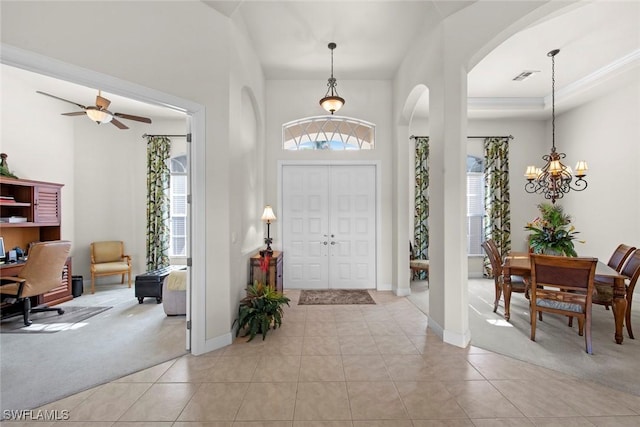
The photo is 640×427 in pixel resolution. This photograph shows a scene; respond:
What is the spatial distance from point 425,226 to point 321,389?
15.8ft

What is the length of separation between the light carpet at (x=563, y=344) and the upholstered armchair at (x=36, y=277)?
5.50 meters

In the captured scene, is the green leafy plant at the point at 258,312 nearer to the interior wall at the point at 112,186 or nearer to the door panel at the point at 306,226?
the door panel at the point at 306,226

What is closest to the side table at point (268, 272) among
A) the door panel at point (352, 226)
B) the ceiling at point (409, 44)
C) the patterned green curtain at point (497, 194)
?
the door panel at point (352, 226)

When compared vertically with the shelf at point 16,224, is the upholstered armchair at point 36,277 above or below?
below

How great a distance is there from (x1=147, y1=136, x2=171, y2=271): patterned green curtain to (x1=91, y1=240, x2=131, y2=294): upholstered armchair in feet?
1.52

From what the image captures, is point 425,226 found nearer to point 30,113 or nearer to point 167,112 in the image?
point 167,112

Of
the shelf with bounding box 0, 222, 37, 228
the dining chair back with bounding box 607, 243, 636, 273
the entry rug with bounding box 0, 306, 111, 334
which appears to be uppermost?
the shelf with bounding box 0, 222, 37, 228

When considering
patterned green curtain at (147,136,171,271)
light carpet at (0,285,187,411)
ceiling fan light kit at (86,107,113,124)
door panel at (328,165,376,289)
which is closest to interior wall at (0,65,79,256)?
patterned green curtain at (147,136,171,271)

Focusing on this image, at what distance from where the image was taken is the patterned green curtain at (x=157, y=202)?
6.14m

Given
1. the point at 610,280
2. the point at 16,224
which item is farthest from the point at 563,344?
the point at 16,224

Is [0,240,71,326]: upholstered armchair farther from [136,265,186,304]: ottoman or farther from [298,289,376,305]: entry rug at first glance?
[298,289,376,305]: entry rug

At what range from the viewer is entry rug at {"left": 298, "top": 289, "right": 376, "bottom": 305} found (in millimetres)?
4828

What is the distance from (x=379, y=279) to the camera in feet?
18.3

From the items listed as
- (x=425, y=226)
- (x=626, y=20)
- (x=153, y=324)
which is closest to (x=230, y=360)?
(x=153, y=324)
